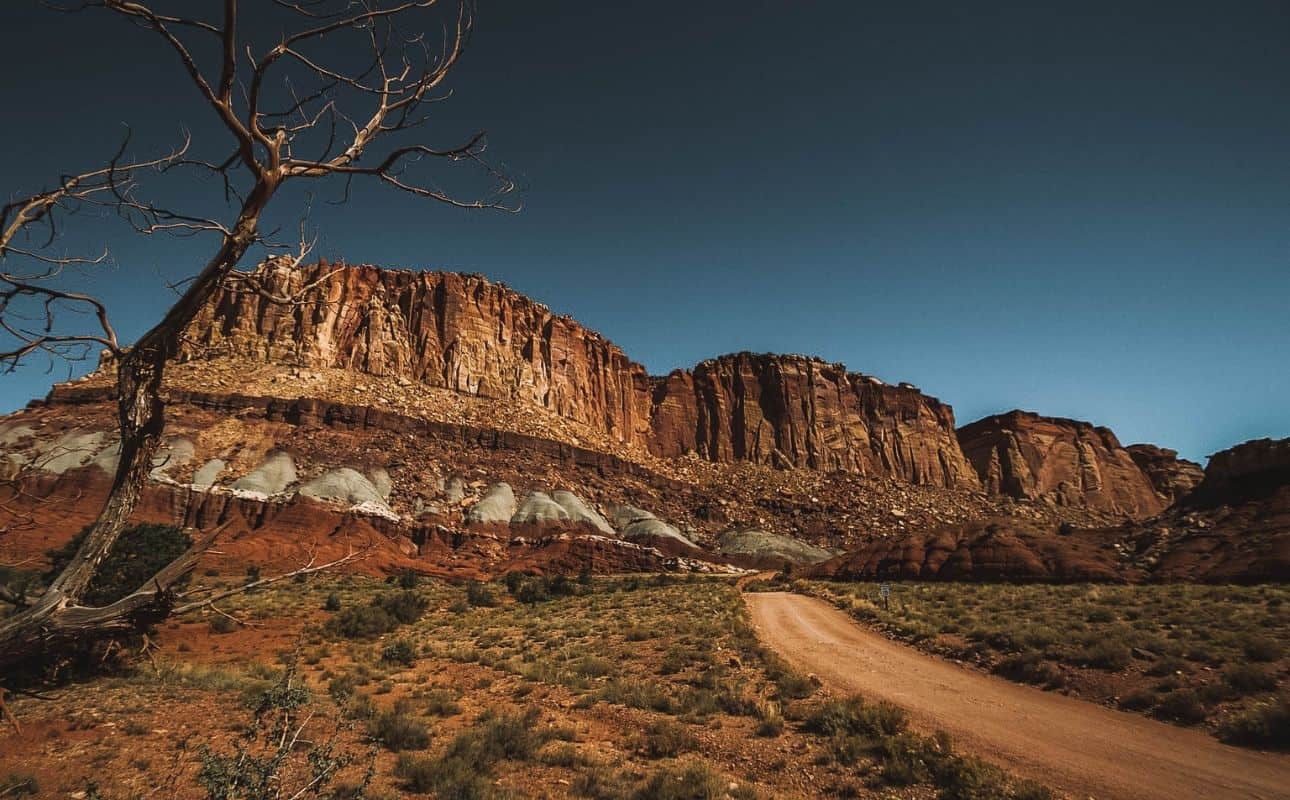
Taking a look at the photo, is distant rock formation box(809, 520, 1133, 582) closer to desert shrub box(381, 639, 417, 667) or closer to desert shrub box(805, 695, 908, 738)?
desert shrub box(805, 695, 908, 738)

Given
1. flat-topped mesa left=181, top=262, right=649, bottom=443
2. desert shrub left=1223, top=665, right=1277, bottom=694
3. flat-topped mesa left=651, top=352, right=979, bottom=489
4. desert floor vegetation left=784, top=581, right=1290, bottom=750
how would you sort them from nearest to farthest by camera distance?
desert floor vegetation left=784, top=581, right=1290, bottom=750
desert shrub left=1223, top=665, right=1277, bottom=694
flat-topped mesa left=181, top=262, right=649, bottom=443
flat-topped mesa left=651, top=352, right=979, bottom=489

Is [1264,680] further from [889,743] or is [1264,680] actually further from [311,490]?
[311,490]

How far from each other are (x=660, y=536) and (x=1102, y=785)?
43611mm

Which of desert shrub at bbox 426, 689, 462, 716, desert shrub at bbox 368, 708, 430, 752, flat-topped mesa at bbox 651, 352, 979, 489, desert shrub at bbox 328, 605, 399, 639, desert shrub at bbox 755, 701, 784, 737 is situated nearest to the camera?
desert shrub at bbox 368, 708, 430, 752

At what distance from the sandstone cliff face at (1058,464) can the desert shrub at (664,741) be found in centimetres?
9781

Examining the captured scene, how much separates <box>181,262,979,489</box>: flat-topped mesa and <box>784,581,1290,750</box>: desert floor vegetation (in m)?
60.0

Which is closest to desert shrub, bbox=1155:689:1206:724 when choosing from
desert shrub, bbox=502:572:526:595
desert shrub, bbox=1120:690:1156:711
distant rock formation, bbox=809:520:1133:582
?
desert shrub, bbox=1120:690:1156:711

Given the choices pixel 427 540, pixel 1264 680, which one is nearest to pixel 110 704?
pixel 1264 680

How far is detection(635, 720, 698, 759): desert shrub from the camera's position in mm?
8078

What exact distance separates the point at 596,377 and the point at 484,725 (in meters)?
79.5

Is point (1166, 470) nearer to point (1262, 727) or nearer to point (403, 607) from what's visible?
point (1262, 727)

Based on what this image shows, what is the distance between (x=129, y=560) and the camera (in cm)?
1728

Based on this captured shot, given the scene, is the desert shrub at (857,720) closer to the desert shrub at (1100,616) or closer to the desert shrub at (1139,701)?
the desert shrub at (1139,701)

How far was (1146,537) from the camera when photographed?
2978cm
